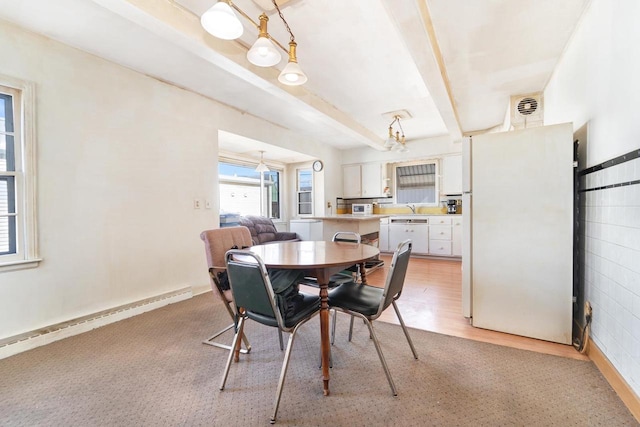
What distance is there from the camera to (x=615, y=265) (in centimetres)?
164

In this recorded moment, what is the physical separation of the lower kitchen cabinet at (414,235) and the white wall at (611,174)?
349 centimetres

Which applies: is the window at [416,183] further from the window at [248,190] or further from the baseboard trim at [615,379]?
the baseboard trim at [615,379]

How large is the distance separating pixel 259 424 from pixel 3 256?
7.62 ft

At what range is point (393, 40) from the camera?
239cm

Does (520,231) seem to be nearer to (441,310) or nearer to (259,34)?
(441,310)

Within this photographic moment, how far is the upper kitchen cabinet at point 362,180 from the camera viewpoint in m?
6.43

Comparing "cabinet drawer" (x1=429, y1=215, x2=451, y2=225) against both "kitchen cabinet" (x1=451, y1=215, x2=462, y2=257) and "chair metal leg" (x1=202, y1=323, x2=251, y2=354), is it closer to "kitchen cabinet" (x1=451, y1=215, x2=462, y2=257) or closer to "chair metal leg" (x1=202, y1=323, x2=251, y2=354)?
"kitchen cabinet" (x1=451, y1=215, x2=462, y2=257)

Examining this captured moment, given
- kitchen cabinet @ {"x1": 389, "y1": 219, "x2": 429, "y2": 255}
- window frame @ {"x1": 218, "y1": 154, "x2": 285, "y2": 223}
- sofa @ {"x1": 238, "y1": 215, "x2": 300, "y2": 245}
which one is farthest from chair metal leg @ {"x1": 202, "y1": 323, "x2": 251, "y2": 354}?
kitchen cabinet @ {"x1": 389, "y1": 219, "x2": 429, "y2": 255}

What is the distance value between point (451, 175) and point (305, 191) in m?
3.05

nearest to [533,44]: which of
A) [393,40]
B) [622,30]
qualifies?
[622,30]

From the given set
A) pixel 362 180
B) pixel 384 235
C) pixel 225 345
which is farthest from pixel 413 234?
pixel 225 345

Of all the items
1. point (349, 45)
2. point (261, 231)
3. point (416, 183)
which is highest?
point (349, 45)

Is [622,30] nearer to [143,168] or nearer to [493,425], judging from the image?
[493,425]

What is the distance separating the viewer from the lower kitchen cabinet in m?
5.60
